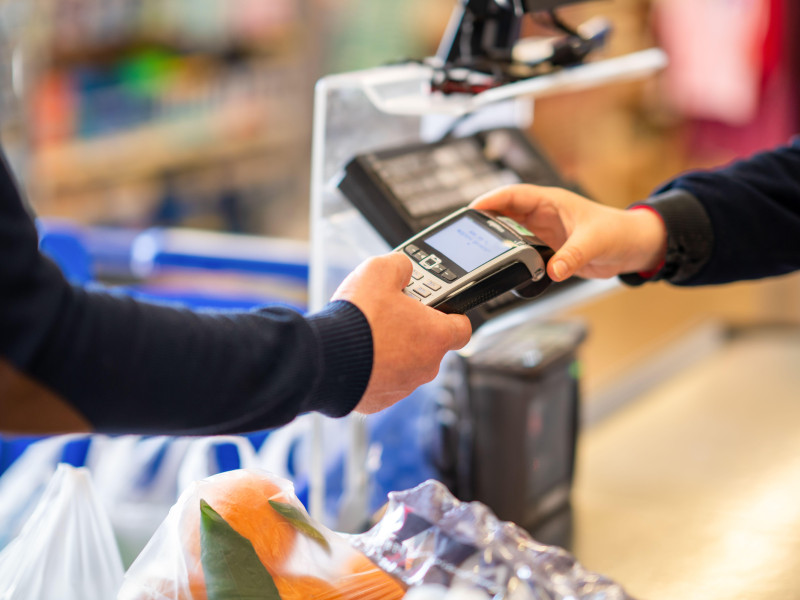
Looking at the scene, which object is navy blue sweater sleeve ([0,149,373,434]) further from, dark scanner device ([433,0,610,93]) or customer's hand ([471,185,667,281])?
dark scanner device ([433,0,610,93])

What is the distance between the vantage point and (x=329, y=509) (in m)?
1.43

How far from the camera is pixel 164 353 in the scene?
721 millimetres

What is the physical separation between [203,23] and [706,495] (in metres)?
2.65

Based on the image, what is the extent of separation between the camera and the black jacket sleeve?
115 cm

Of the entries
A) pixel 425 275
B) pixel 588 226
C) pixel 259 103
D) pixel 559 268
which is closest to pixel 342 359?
pixel 425 275

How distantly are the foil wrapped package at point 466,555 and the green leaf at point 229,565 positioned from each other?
121 millimetres

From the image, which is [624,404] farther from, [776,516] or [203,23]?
[203,23]

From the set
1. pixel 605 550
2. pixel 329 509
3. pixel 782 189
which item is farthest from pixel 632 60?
pixel 329 509

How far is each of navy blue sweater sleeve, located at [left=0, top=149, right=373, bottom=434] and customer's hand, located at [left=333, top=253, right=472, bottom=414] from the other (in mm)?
15

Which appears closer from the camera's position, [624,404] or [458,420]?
[458,420]

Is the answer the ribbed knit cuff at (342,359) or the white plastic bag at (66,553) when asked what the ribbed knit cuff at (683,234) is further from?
the white plastic bag at (66,553)

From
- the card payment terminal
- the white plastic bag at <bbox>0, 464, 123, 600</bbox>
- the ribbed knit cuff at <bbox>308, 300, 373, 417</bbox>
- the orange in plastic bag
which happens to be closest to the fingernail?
the card payment terminal

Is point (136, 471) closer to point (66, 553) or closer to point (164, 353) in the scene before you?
point (66, 553)

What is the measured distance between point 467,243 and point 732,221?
41 centimetres
